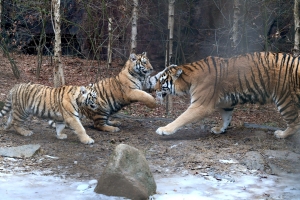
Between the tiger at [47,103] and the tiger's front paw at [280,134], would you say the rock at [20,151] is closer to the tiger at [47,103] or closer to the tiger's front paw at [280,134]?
the tiger at [47,103]

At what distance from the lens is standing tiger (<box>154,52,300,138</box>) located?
5.65 m

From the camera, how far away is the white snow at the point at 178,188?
12.8 feet

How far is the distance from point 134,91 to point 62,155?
1.88 meters

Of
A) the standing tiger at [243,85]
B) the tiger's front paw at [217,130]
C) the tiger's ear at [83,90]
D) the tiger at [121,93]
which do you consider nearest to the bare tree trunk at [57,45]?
the tiger at [121,93]

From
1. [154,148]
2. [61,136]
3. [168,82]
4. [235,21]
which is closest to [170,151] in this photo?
[154,148]

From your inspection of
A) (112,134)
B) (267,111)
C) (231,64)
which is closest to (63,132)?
(112,134)

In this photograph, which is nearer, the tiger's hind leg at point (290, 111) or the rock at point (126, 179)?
the rock at point (126, 179)

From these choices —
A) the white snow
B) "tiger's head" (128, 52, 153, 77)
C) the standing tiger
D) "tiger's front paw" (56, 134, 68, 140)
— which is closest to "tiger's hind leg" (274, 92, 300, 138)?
the standing tiger

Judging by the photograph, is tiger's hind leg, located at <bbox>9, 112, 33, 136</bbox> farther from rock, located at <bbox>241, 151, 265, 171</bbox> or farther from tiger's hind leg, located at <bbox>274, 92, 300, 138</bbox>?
tiger's hind leg, located at <bbox>274, 92, 300, 138</bbox>

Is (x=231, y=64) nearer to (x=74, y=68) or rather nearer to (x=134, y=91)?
(x=134, y=91)

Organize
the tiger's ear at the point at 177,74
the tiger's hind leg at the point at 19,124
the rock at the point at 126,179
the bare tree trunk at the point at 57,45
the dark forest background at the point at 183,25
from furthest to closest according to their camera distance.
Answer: the dark forest background at the point at 183,25 → the bare tree trunk at the point at 57,45 → the tiger's ear at the point at 177,74 → the tiger's hind leg at the point at 19,124 → the rock at the point at 126,179

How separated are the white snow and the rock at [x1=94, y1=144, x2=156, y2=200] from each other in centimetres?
8

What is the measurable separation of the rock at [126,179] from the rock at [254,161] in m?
1.31

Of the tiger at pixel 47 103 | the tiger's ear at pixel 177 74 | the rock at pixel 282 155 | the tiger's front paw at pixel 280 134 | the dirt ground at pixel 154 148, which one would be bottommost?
the dirt ground at pixel 154 148
